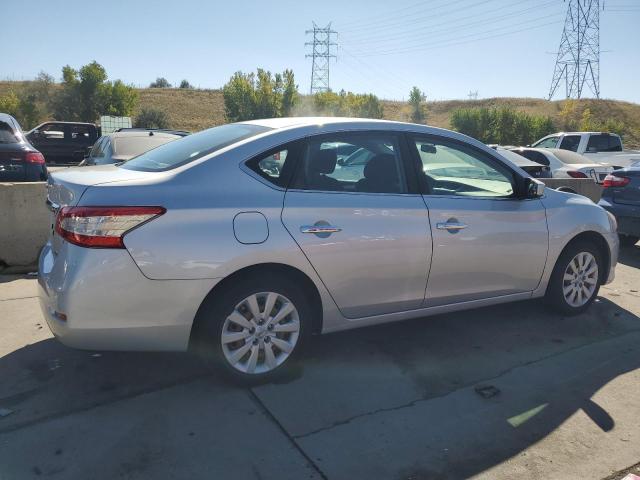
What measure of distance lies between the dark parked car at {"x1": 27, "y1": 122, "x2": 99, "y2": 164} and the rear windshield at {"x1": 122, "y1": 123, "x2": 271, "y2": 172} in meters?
19.1

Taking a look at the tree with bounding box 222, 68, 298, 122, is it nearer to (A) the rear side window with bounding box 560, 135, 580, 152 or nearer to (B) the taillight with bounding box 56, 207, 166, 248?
(A) the rear side window with bounding box 560, 135, 580, 152

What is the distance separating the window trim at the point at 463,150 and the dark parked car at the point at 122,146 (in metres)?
4.72

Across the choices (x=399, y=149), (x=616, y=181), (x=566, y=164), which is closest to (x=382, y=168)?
(x=399, y=149)

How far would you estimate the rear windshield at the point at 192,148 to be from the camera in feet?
11.3

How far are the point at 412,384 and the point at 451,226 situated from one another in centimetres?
113

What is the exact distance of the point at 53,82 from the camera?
62938 mm

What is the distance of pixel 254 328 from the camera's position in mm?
3320

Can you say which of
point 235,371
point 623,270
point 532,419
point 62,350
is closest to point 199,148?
point 235,371

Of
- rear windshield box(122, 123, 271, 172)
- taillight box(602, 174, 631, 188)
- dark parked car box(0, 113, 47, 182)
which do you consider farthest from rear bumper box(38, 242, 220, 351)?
taillight box(602, 174, 631, 188)

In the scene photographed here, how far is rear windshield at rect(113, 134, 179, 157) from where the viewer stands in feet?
25.7

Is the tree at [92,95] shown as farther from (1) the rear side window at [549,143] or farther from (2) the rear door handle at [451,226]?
(2) the rear door handle at [451,226]

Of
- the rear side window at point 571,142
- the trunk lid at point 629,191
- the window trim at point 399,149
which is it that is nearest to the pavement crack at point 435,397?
the window trim at point 399,149

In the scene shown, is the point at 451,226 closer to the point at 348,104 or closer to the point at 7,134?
the point at 7,134

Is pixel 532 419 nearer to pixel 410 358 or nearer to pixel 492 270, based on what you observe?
pixel 410 358
